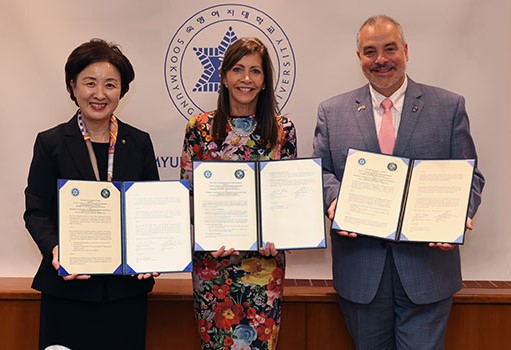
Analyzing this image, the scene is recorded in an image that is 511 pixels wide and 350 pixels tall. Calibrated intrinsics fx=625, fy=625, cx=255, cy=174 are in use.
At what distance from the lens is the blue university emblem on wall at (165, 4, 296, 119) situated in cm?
313

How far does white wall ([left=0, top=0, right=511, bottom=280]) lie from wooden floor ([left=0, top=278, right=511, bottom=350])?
0.26 meters

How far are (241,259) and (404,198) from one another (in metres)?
0.67

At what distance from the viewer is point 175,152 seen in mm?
3199

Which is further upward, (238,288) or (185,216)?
(185,216)

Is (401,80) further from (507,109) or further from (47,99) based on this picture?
(47,99)

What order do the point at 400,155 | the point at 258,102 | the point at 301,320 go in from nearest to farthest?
the point at 400,155 → the point at 258,102 → the point at 301,320

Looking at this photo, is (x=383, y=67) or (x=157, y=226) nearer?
(x=157, y=226)

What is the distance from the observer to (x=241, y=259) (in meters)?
→ 2.44

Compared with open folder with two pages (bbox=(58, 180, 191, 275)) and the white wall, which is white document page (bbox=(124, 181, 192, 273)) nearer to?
open folder with two pages (bbox=(58, 180, 191, 275))

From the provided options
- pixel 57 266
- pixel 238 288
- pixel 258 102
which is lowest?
pixel 238 288

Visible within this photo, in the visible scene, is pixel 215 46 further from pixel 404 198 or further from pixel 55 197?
pixel 404 198

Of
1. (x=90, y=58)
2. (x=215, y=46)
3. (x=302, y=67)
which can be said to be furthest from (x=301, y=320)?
(x=90, y=58)

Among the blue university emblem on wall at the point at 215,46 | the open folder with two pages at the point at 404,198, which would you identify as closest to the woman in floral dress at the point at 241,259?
the open folder with two pages at the point at 404,198

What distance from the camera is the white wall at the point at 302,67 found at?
3.09 meters
